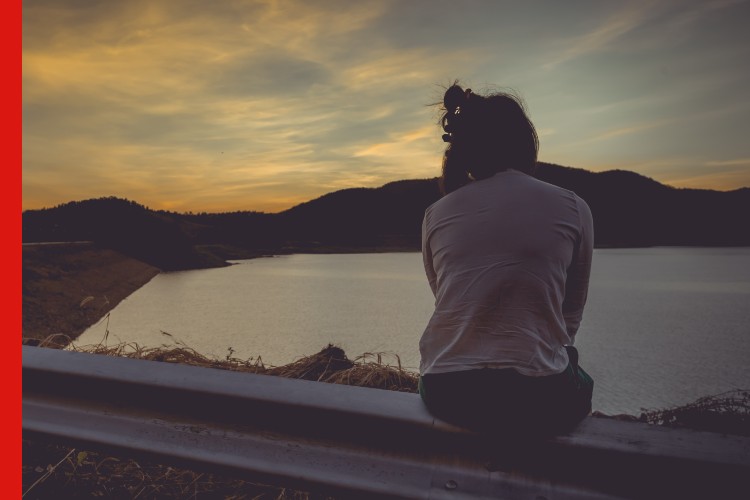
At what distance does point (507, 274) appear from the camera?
1443mm

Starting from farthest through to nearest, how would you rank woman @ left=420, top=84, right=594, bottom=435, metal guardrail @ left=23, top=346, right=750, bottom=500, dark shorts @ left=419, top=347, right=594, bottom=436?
woman @ left=420, top=84, right=594, bottom=435, dark shorts @ left=419, top=347, right=594, bottom=436, metal guardrail @ left=23, top=346, right=750, bottom=500

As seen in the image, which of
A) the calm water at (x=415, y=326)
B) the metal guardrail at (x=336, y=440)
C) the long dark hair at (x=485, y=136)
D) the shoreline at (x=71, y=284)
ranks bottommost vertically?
the calm water at (x=415, y=326)

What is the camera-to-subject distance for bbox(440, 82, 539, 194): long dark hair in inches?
66.8

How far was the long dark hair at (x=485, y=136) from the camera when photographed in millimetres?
1696

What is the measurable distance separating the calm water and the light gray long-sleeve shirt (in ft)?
11.6

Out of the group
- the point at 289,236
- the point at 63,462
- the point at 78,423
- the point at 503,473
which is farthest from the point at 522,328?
the point at 289,236

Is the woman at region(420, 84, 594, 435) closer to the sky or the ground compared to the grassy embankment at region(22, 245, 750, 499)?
closer to the sky

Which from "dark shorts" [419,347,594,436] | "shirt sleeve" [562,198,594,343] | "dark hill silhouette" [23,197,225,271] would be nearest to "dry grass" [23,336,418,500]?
"dark shorts" [419,347,594,436]

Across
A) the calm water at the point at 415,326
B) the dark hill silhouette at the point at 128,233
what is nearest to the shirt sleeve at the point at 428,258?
the calm water at the point at 415,326

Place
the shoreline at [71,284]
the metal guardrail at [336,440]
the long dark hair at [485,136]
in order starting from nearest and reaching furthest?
the metal guardrail at [336,440] → the long dark hair at [485,136] → the shoreline at [71,284]

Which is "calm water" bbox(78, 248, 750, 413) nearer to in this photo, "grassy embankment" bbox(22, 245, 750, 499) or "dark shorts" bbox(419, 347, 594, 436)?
"grassy embankment" bbox(22, 245, 750, 499)

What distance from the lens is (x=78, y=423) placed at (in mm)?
1666

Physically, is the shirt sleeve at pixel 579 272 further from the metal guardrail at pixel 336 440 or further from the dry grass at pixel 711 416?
the dry grass at pixel 711 416

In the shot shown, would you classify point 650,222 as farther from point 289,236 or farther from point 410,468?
point 410,468
